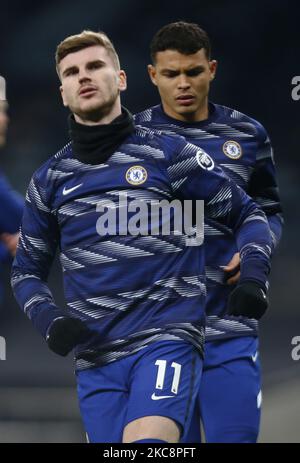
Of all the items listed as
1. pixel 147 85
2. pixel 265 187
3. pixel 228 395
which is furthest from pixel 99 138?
pixel 147 85

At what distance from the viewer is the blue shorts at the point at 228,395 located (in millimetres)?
4172

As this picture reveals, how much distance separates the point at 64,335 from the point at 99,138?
69 centimetres

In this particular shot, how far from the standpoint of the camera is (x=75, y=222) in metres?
3.68

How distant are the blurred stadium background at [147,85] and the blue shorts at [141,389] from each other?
190 inches

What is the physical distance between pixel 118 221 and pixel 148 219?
0.10 meters

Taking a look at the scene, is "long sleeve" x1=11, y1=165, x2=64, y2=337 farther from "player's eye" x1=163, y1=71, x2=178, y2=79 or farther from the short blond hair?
"player's eye" x1=163, y1=71, x2=178, y2=79

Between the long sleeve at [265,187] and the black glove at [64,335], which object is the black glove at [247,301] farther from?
the long sleeve at [265,187]

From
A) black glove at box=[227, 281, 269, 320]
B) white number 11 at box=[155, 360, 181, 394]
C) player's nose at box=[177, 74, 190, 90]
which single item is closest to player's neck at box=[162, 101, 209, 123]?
player's nose at box=[177, 74, 190, 90]

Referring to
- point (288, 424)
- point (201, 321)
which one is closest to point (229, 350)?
point (201, 321)

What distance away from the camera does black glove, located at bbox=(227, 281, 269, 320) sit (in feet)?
11.1

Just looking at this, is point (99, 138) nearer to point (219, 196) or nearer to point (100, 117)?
point (100, 117)

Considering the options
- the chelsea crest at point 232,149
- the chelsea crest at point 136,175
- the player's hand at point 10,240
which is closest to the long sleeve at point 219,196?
the chelsea crest at point 136,175

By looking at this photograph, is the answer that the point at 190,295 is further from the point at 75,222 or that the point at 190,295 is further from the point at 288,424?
the point at 288,424

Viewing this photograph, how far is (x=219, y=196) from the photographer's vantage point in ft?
12.2
